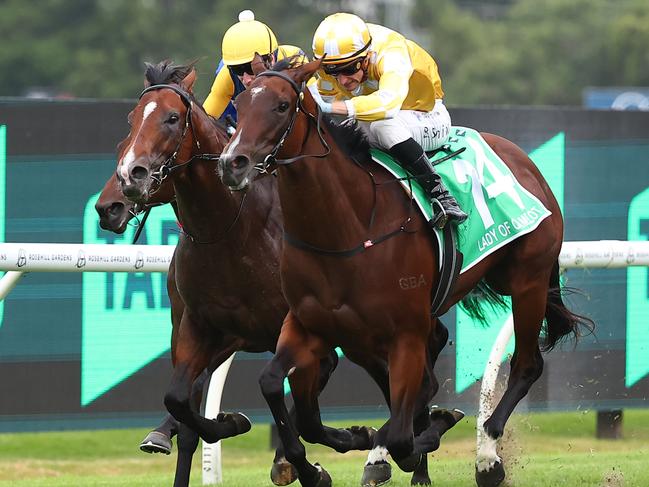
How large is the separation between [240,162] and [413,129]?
130cm

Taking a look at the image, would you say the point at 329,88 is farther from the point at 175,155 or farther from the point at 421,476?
the point at 421,476

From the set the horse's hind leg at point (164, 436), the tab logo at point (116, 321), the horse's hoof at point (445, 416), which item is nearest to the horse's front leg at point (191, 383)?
the horse's hind leg at point (164, 436)

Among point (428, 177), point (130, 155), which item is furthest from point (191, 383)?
point (428, 177)

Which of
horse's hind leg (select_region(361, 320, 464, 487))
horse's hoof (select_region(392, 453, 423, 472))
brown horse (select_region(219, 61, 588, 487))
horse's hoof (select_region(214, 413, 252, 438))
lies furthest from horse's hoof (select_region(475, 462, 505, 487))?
horse's hoof (select_region(214, 413, 252, 438))

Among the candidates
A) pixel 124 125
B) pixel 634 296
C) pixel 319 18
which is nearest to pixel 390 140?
pixel 124 125

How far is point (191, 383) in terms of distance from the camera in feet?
18.2

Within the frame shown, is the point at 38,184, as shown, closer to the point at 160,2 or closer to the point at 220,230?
the point at 220,230

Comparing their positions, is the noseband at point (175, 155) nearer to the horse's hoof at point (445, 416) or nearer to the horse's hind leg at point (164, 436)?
the horse's hind leg at point (164, 436)

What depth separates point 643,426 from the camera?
900cm

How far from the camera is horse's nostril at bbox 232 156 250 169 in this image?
14.8 feet

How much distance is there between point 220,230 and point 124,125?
85.1 inches

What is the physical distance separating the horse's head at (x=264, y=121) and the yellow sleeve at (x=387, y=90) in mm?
247

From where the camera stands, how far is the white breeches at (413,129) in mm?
5348

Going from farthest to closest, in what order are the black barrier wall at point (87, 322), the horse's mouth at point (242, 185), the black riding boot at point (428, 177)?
the black barrier wall at point (87, 322), the black riding boot at point (428, 177), the horse's mouth at point (242, 185)
